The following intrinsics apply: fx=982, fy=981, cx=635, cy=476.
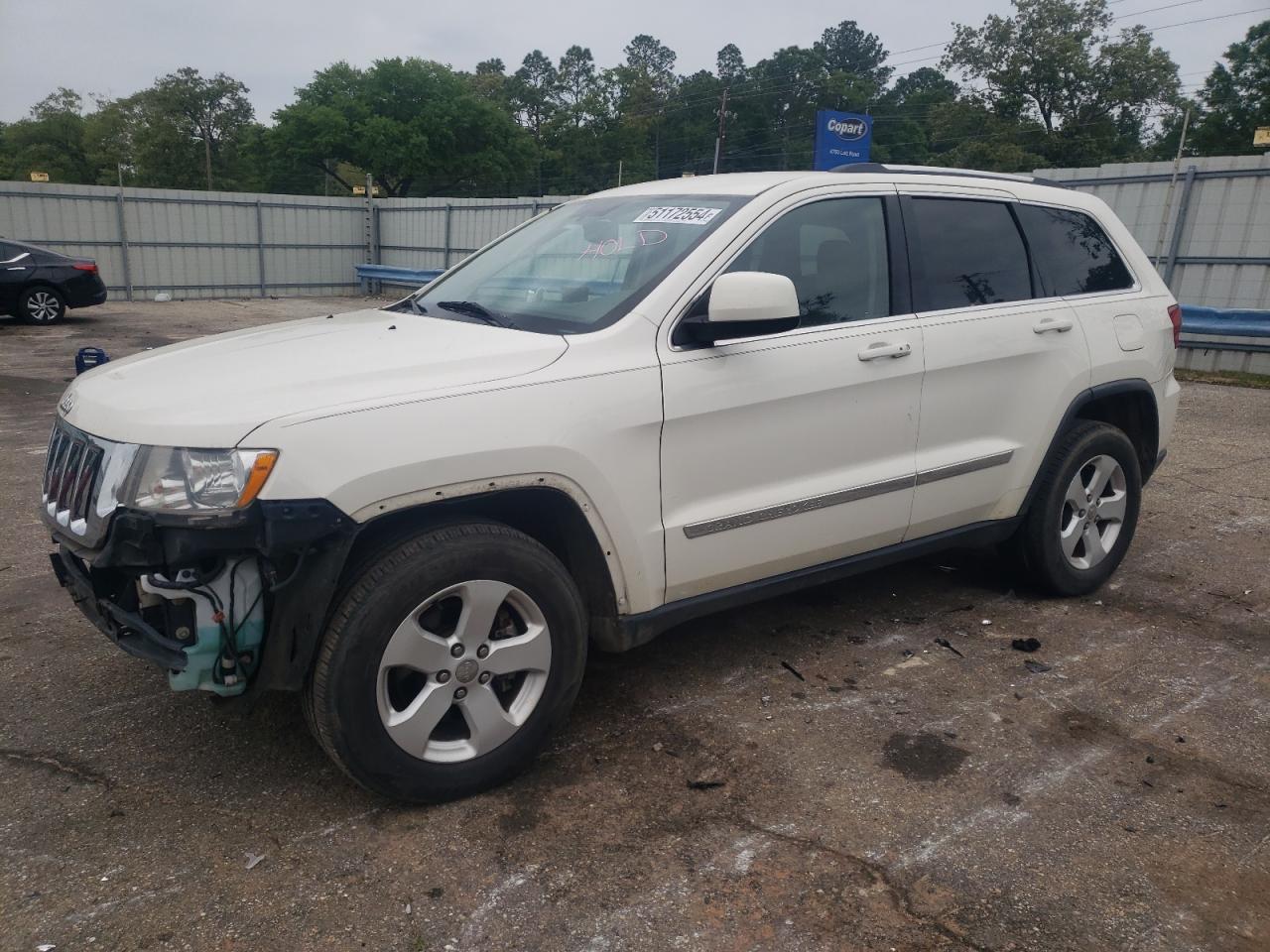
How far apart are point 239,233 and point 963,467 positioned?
893 inches

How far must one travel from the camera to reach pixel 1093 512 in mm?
4488

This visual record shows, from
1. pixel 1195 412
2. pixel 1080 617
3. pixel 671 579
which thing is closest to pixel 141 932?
pixel 671 579

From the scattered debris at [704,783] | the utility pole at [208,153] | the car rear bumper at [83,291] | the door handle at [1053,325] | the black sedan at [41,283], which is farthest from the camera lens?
the utility pole at [208,153]

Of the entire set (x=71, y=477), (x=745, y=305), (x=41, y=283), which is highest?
(x=745, y=305)

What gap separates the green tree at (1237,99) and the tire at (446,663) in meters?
52.3

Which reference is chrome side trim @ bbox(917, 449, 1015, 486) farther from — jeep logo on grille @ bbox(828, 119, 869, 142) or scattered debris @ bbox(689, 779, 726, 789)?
jeep logo on grille @ bbox(828, 119, 869, 142)

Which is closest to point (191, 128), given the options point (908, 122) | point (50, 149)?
point (50, 149)

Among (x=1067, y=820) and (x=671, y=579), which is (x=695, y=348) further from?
(x=1067, y=820)

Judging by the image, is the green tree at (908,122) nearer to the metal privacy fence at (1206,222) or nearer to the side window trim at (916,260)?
the metal privacy fence at (1206,222)

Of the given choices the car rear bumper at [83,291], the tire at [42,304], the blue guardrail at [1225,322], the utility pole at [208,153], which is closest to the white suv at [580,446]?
the blue guardrail at [1225,322]

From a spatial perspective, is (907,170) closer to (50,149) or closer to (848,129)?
(848,129)

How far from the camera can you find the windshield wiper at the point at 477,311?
10.9ft

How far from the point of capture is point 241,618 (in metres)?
2.53

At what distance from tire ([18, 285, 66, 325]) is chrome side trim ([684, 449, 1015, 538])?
52.7ft
